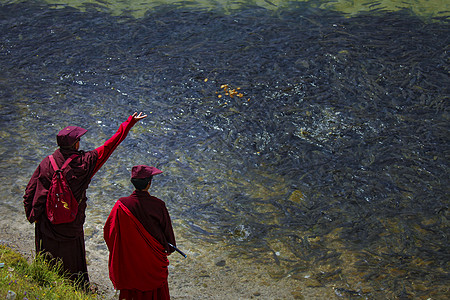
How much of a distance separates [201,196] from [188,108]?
2.58 meters

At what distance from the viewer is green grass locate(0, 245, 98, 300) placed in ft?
13.9

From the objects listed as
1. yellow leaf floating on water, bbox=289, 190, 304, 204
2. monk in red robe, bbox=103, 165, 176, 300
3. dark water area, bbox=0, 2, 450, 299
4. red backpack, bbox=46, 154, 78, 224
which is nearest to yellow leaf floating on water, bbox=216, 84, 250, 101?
dark water area, bbox=0, 2, 450, 299

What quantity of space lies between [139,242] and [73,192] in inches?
34.5

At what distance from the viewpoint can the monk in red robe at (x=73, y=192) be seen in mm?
4586

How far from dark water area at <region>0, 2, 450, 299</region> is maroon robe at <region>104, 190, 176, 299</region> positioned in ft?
6.74

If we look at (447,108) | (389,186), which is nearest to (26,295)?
(389,186)

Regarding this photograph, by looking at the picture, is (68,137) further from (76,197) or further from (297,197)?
(297,197)

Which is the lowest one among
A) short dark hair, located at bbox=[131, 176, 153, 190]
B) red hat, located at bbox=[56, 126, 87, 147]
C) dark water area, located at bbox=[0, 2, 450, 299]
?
dark water area, located at bbox=[0, 2, 450, 299]

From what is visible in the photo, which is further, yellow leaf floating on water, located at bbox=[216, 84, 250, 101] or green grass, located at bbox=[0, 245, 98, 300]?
yellow leaf floating on water, located at bbox=[216, 84, 250, 101]

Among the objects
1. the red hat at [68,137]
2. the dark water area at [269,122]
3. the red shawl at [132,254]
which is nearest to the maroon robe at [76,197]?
the red hat at [68,137]

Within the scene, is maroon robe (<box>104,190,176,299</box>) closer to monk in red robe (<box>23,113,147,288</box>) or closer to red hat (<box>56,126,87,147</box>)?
monk in red robe (<box>23,113,147,288</box>)

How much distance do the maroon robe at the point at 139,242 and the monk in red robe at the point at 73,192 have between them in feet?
1.85

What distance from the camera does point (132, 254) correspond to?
14.1 feet

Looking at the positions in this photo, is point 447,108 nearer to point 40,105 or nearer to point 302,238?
point 302,238
